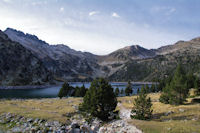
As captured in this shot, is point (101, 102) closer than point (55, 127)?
No

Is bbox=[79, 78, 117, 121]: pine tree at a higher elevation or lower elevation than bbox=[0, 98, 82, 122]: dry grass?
higher

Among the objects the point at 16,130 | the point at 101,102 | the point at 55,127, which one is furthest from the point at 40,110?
the point at 101,102

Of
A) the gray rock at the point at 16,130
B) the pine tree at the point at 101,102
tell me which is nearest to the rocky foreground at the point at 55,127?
the gray rock at the point at 16,130

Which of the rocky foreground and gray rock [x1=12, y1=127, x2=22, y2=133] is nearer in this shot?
the rocky foreground

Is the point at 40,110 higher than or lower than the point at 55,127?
lower

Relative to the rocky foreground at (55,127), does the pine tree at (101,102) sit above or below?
above

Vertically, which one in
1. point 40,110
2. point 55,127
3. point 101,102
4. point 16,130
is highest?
point 101,102

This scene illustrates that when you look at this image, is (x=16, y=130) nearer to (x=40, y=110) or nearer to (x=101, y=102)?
(x=40, y=110)

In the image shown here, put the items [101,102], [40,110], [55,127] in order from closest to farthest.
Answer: [55,127] < [101,102] < [40,110]

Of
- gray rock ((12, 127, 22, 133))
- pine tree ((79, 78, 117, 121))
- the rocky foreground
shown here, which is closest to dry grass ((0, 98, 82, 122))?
the rocky foreground

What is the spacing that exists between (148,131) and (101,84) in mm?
15598

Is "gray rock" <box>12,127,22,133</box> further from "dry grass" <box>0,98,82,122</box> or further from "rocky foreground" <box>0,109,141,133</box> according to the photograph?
"dry grass" <box>0,98,82,122</box>

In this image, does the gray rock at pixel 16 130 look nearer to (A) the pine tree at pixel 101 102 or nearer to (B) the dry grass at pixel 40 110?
(B) the dry grass at pixel 40 110

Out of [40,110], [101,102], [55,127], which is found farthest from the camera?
[40,110]
